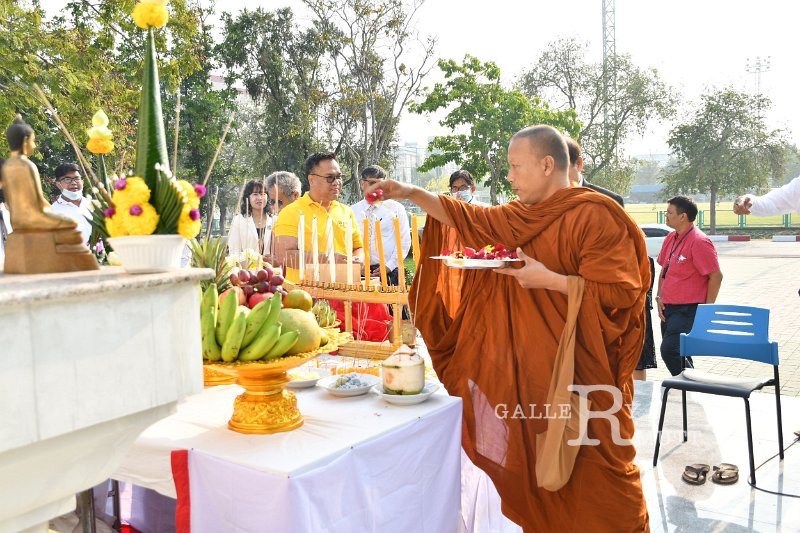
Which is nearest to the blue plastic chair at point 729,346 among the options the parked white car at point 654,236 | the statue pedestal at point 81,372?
the statue pedestal at point 81,372

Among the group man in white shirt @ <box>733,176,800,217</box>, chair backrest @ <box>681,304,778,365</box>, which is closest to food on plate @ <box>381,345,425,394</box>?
chair backrest @ <box>681,304,778,365</box>

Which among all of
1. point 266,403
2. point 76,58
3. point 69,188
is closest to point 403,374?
point 266,403

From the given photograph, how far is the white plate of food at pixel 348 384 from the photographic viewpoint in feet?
8.65

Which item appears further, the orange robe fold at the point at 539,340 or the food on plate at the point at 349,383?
the orange robe fold at the point at 539,340

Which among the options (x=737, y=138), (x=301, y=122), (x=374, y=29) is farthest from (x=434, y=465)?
(x=737, y=138)

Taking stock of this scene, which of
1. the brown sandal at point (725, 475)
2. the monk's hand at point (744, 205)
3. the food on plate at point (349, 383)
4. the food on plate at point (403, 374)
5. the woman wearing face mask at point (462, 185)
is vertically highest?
the woman wearing face mask at point (462, 185)

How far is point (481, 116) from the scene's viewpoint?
73.3 ft

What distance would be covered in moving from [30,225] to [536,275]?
208 centimetres

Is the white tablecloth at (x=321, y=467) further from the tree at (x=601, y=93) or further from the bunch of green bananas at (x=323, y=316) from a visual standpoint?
the tree at (x=601, y=93)

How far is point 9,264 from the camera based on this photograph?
4.87ft

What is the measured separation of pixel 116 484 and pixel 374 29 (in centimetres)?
1784

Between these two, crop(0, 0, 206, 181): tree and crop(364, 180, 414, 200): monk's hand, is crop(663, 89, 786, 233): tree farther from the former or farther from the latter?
crop(364, 180, 414, 200): monk's hand

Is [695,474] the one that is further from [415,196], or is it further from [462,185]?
[462,185]

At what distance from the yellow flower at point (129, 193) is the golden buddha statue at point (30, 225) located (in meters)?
0.13
